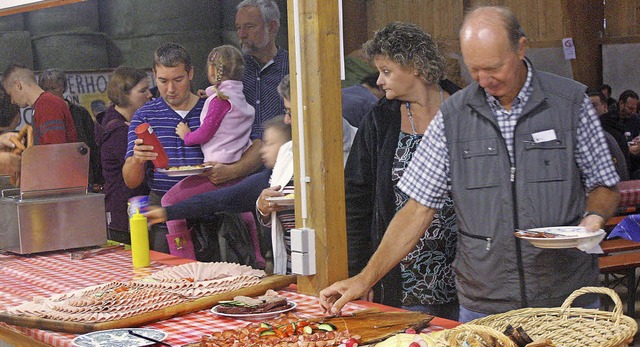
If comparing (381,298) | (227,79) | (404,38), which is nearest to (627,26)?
(404,38)

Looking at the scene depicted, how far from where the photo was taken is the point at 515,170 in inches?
128

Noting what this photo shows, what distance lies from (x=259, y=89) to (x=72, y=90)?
6.44 feet

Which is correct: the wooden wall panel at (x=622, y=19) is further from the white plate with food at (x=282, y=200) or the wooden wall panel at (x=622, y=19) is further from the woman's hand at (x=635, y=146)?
the white plate with food at (x=282, y=200)

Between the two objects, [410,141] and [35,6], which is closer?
[410,141]

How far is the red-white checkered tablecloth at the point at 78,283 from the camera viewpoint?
3.36 metres

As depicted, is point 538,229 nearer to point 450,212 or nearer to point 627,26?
point 450,212

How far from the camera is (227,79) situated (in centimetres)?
496

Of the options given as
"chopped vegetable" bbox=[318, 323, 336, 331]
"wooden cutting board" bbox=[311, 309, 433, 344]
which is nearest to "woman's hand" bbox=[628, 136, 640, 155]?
"wooden cutting board" bbox=[311, 309, 433, 344]

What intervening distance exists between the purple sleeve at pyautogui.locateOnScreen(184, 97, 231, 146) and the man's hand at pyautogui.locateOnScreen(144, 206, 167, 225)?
0.50m

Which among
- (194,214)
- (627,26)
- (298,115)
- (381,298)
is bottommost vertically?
(381,298)

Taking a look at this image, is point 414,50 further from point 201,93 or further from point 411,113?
point 201,93

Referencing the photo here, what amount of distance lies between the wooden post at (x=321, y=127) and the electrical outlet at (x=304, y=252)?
2 cm

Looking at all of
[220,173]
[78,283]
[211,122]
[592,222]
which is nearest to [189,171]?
[220,173]

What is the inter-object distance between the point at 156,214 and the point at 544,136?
2833mm
